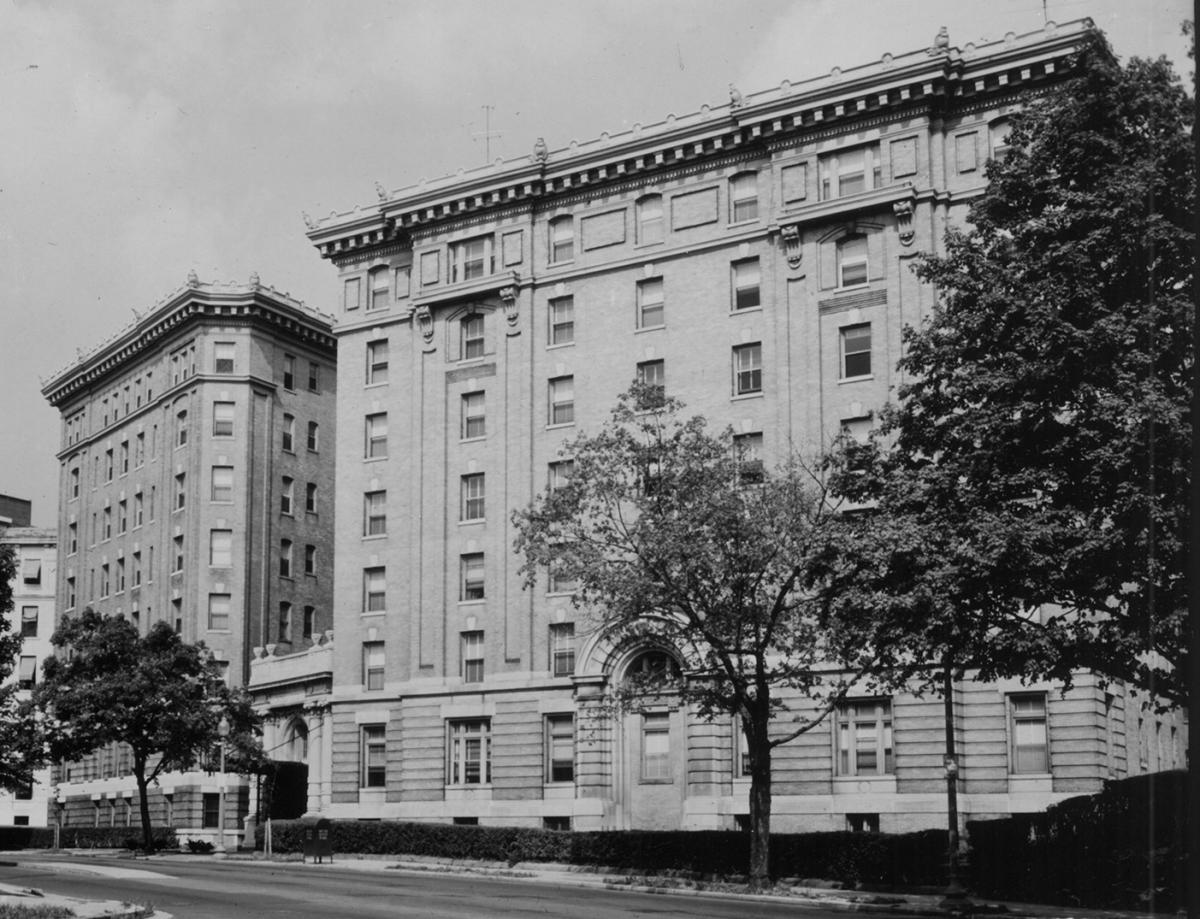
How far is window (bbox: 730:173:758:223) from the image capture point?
5744 centimetres

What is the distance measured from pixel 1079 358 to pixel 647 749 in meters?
31.4

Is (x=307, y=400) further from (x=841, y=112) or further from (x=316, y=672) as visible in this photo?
(x=841, y=112)

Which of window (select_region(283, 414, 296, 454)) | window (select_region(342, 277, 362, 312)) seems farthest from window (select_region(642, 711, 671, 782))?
window (select_region(283, 414, 296, 454))

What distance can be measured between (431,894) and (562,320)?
30922 millimetres

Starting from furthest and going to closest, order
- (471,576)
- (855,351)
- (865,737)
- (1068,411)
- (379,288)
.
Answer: (379,288)
(471,576)
(855,351)
(865,737)
(1068,411)

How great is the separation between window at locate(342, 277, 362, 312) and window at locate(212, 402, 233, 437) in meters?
19.2

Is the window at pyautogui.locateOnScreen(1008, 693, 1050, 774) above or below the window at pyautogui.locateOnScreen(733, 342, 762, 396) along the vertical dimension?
below

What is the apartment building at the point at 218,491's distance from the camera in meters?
82.5

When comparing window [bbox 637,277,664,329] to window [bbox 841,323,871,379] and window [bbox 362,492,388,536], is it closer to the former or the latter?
window [bbox 841,323,871,379]

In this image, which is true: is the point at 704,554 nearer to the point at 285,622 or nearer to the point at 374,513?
the point at 374,513

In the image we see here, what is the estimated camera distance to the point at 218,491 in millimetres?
83875

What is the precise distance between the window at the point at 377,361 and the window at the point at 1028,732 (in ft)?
96.2

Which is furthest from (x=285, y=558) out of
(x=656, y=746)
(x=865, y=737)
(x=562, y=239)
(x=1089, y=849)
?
(x=1089, y=849)

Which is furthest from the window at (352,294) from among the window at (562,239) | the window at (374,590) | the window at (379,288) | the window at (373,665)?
the window at (373,665)
